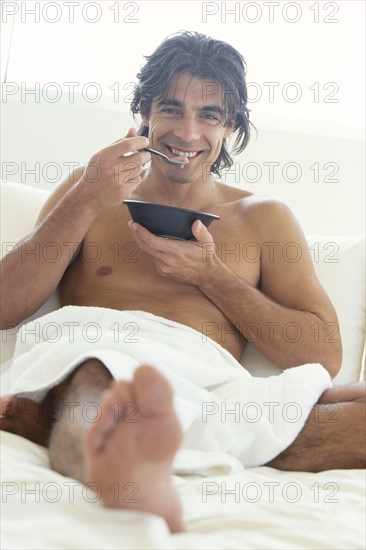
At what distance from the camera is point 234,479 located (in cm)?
104

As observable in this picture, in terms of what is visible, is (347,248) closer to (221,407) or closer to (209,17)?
(221,407)

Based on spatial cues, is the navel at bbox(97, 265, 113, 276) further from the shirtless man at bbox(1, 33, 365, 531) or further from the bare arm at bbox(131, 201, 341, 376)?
the bare arm at bbox(131, 201, 341, 376)

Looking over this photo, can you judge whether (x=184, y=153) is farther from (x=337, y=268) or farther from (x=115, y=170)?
(x=337, y=268)

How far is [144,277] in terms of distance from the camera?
160 cm

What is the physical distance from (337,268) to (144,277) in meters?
0.45

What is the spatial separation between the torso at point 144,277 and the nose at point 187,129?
0.62 ft

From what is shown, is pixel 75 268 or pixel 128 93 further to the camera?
pixel 128 93

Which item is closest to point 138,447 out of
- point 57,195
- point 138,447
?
point 138,447

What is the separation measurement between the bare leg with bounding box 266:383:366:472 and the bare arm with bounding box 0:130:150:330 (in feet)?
1.95

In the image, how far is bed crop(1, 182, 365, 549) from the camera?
0.74 metres

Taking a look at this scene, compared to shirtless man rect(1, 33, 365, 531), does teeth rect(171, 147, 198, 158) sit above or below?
above

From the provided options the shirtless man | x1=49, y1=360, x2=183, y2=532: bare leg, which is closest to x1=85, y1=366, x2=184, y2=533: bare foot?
x1=49, y1=360, x2=183, y2=532: bare leg

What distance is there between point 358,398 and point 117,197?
602 mm

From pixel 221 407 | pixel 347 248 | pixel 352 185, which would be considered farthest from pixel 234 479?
pixel 352 185
